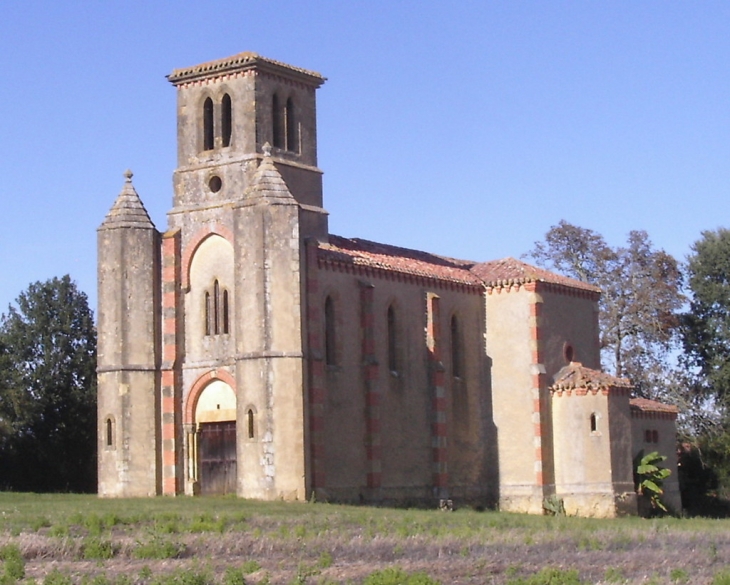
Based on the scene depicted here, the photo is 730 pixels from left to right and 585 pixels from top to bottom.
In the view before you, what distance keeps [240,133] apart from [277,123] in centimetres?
159

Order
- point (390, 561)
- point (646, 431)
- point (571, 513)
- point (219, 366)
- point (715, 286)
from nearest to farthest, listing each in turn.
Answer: point (390, 561), point (219, 366), point (571, 513), point (646, 431), point (715, 286)

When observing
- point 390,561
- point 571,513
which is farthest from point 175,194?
point 390,561

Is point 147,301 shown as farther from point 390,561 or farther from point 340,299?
point 390,561

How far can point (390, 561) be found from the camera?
31.4 metres

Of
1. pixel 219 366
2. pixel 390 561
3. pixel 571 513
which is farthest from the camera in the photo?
pixel 571 513

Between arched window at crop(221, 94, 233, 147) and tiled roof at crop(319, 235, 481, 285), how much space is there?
4.87 meters

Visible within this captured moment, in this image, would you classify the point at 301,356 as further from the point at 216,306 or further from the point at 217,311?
the point at 216,306

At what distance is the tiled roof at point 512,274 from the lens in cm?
5409

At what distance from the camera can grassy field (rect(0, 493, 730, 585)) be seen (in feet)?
94.6

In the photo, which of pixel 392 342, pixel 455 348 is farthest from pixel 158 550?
pixel 455 348

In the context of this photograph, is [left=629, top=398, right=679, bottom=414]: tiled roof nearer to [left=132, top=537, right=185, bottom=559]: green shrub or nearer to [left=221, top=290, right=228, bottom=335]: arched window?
[left=221, top=290, right=228, bottom=335]: arched window

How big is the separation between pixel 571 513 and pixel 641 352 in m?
21.2

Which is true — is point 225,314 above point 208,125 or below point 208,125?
below

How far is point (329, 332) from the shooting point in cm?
4756
